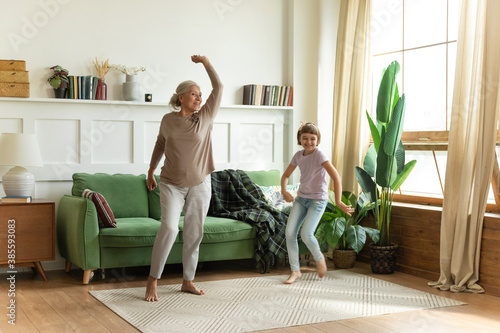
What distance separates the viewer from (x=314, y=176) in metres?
4.66

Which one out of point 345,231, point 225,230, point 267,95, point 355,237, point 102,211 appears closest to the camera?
point 102,211

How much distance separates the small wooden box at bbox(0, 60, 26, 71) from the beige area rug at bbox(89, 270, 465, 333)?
203 centimetres

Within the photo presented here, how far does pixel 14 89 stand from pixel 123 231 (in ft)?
5.17

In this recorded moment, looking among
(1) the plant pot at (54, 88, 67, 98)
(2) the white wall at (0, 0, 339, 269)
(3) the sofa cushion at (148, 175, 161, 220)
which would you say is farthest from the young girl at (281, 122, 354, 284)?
(1) the plant pot at (54, 88, 67, 98)

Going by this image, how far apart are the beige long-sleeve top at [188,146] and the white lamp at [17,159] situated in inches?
54.2

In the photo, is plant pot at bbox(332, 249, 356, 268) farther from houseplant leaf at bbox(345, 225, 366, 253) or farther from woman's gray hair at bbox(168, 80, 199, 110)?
woman's gray hair at bbox(168, 80, 199, 110)

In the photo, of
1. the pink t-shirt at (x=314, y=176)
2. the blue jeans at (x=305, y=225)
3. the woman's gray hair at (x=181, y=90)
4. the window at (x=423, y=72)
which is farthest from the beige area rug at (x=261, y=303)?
the woman's gray hair at (x=181, y=90)

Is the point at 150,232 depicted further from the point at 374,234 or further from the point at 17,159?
the point at 374,234

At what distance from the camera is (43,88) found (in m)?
5.35

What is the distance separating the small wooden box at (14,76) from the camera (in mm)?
5098

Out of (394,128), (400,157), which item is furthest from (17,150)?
(400,157)

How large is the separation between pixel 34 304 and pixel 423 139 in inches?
134

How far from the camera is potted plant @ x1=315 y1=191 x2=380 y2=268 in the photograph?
5121 millimetres

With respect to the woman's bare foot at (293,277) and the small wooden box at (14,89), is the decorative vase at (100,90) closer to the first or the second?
the small wooden box at (14,89)
